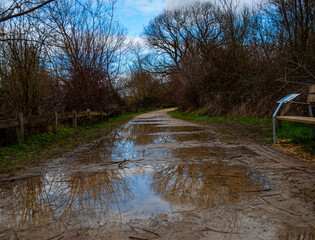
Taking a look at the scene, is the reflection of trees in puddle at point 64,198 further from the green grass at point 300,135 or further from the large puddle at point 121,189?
the green grass at point 300,135

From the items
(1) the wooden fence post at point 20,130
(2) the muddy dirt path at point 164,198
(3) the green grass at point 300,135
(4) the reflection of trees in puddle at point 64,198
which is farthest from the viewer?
(1) the wooden fence post at point 20,130

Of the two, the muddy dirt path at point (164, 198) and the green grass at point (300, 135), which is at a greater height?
the green grass at point (300, 135)

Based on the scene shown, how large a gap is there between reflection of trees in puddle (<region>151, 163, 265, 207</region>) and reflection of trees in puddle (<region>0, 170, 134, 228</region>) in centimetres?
51

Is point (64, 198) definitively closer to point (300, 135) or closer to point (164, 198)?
point (164, 198)

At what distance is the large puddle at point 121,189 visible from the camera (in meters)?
2.56

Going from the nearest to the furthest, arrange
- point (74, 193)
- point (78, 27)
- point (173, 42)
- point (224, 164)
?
point (74, 193) < point (224, 164) < point (78, 27) < point (173, 42)

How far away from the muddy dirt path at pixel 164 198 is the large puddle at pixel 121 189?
11mm

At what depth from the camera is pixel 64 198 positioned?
10.1 feet

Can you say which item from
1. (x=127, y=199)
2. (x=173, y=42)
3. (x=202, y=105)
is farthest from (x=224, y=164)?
(x=173, y=42)

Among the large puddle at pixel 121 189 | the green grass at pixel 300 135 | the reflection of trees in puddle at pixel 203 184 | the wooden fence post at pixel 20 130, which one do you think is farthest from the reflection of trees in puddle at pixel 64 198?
the wooden fence post at pixel 20 130

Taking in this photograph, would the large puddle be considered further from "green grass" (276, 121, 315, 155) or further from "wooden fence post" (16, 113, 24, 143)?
"wooden fence post" (16, 113, 24, 143)

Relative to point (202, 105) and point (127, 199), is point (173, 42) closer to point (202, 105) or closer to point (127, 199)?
point (202, 105)

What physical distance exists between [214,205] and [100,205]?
4.01 ft

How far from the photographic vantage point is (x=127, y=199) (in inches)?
117
